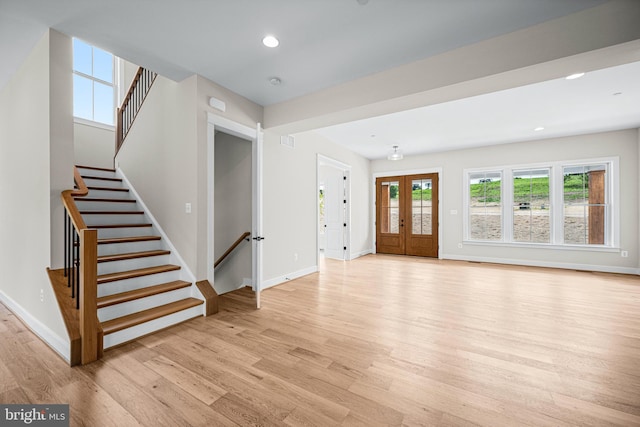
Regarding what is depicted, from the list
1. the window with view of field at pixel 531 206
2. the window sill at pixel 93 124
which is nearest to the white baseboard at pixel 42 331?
the window sill at pixel 93 124

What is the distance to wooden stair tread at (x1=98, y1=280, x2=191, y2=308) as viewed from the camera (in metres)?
2.58

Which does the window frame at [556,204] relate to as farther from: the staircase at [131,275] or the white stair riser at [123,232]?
the white stair riser at [123,232]

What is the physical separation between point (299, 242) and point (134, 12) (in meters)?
3.82

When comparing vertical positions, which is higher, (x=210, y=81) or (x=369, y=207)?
(x=210, y=81)

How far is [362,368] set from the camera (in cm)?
211

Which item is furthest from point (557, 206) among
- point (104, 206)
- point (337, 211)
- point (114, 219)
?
point (104, 206)

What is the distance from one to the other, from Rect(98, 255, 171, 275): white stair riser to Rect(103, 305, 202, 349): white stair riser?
2.70ft

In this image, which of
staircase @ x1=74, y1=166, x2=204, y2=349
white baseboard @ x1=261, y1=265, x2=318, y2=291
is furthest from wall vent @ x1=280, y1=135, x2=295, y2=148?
staircase @ x1=74, y1=166, x2=204, y2=349

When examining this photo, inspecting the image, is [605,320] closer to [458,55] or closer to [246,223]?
[458,55]

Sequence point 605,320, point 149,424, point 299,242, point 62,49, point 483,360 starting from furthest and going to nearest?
point 299,242, point 605,320, point 62,49, point 483,360, point 149,424

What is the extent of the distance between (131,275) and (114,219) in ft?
4.39

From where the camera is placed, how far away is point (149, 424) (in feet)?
5.11

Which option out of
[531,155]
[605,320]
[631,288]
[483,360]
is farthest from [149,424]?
[531,155]

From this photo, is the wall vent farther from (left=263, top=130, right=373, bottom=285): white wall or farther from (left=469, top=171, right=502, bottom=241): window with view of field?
(left=469, top=171, right=502, bottom=241): window with view of field
